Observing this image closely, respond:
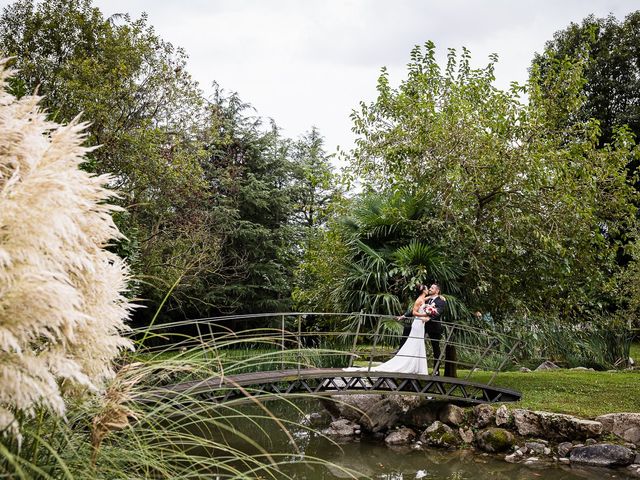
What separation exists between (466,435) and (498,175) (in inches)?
194

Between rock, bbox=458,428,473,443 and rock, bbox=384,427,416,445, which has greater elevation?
rock, bbox=458,428,473,443

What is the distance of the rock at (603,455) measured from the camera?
9.24 meters

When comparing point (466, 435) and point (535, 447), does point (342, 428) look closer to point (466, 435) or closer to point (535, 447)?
point (466, 435)

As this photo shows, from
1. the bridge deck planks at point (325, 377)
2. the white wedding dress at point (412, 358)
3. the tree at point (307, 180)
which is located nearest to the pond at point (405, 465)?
the bridge deck planks at point (325, 377)

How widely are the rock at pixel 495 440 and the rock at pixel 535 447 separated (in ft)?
0.89

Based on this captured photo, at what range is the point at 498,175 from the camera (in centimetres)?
1205

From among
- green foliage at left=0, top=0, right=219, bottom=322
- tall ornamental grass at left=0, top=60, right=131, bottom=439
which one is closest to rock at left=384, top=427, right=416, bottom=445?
green foliage at left=0, top=0, right=219, bottom=322

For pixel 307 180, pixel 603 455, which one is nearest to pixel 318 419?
pixel 603 455

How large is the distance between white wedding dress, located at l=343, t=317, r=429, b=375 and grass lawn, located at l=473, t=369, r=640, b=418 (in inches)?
71.9

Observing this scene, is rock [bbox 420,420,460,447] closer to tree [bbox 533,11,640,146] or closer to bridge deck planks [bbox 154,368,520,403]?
bridge deck planks [bbox 154,368,520,403]

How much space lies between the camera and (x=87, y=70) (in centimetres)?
1359

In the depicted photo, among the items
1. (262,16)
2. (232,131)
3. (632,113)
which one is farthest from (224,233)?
(632,113)

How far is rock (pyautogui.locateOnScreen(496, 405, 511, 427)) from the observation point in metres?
10.8

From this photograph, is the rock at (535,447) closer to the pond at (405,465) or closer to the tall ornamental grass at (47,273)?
the pond at (405,465)
